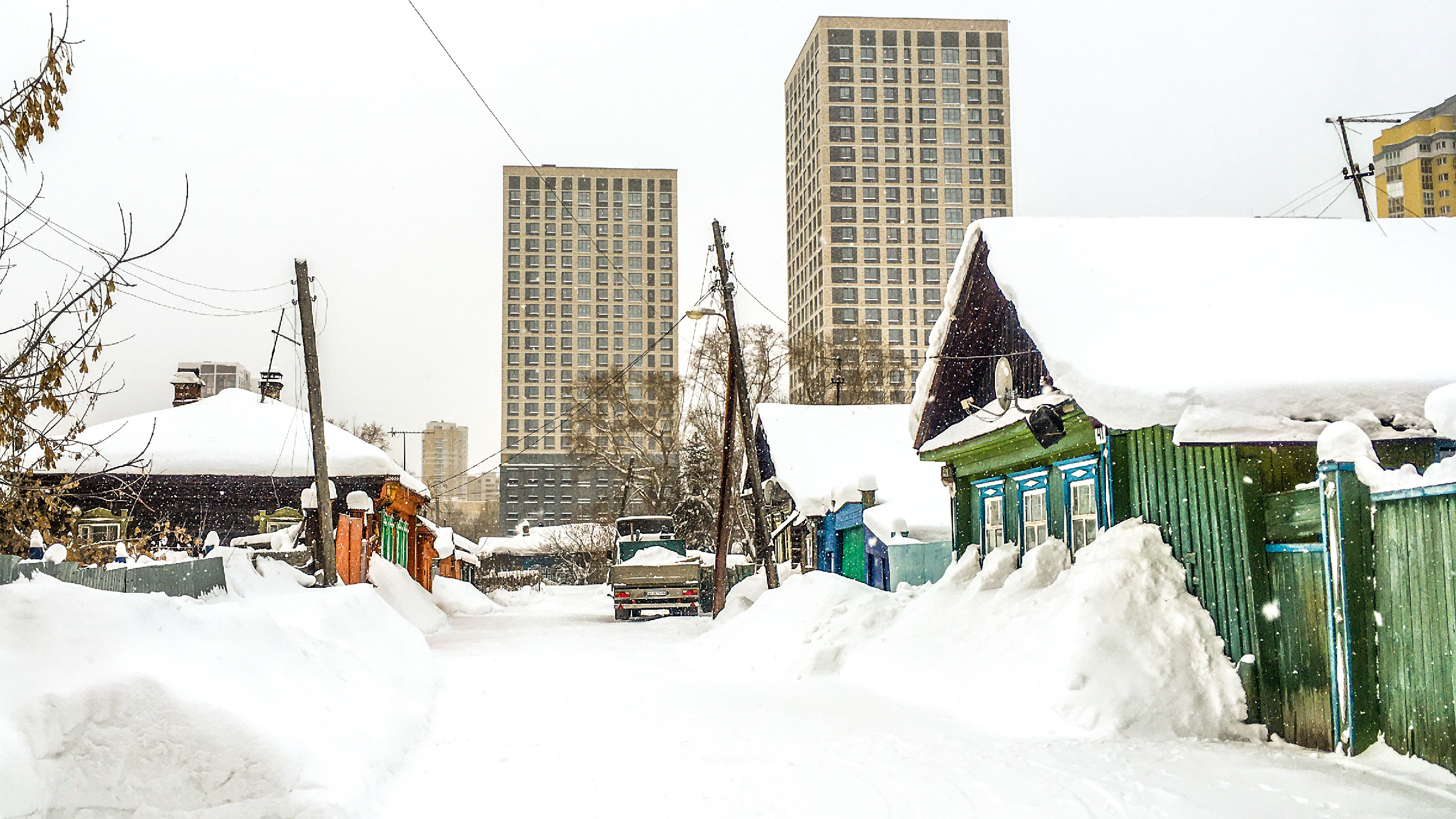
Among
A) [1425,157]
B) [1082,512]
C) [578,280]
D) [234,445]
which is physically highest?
[1425,157]

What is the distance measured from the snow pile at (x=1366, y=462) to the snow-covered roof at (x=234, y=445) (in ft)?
83.9

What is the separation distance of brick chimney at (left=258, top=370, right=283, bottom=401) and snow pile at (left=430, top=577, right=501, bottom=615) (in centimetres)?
843

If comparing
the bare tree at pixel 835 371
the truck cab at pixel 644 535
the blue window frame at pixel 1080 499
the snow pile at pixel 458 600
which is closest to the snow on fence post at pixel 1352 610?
the blue window frame at pixel 1080 499

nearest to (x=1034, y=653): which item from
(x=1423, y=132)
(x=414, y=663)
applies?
(x=414, y=663)

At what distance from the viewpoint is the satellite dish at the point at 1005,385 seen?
596 inches

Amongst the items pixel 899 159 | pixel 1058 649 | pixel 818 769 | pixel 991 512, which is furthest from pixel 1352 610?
pixel 899 159

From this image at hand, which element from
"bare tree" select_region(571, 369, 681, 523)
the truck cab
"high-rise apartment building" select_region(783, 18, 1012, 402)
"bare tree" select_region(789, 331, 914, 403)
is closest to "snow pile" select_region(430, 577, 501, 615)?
the truck cab

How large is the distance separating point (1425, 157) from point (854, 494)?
113595 mm

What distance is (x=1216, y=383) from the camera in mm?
9961

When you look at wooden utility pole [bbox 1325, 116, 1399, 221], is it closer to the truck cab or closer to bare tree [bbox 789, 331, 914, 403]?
the truck cab

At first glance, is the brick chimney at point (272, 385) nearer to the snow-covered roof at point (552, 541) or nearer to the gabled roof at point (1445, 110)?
the snow-covered roof at point (552, 541)

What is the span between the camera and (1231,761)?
795 centimetres

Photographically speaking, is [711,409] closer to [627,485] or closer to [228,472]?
[627,485]

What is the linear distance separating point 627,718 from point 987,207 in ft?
434
